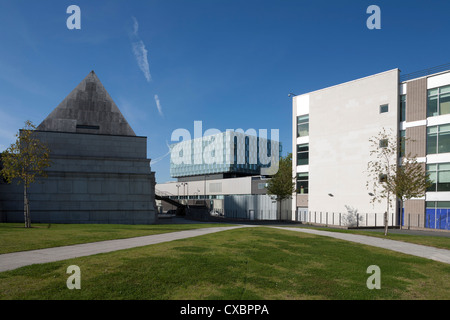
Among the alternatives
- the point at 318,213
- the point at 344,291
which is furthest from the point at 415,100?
the point at 344,291

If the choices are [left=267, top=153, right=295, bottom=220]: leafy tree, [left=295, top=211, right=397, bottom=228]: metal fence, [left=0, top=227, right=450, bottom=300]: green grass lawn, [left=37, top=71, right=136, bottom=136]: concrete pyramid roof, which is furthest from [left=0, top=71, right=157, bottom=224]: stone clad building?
[left=0, top=227, right=450, bottom=300]: green grass lawn

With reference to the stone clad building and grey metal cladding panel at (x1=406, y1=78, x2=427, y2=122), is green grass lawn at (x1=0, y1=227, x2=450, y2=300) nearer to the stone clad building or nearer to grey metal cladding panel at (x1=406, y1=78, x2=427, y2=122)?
the stone clad building

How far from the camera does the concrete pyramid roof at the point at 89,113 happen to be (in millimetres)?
38375

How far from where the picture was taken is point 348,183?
1608 inches

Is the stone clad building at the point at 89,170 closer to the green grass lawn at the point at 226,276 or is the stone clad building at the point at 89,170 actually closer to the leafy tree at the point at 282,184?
the leafy tree at the point at 282,184

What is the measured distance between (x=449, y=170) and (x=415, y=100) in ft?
27.8

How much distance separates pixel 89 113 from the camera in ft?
131

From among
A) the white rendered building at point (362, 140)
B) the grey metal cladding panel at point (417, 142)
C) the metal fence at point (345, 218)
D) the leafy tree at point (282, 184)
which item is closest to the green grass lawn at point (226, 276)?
the white rendered building at point (362, 140)

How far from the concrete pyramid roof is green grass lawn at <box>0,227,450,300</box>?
31106 millimetres

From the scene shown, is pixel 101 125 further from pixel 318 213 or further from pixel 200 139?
pixel 200 139

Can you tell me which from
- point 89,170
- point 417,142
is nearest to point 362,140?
point 417,142

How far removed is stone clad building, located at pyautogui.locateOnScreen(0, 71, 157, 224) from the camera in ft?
110

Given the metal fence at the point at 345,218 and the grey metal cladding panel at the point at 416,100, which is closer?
the grey metal cladding panel at the point at 416,100

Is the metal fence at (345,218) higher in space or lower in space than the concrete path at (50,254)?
lower
